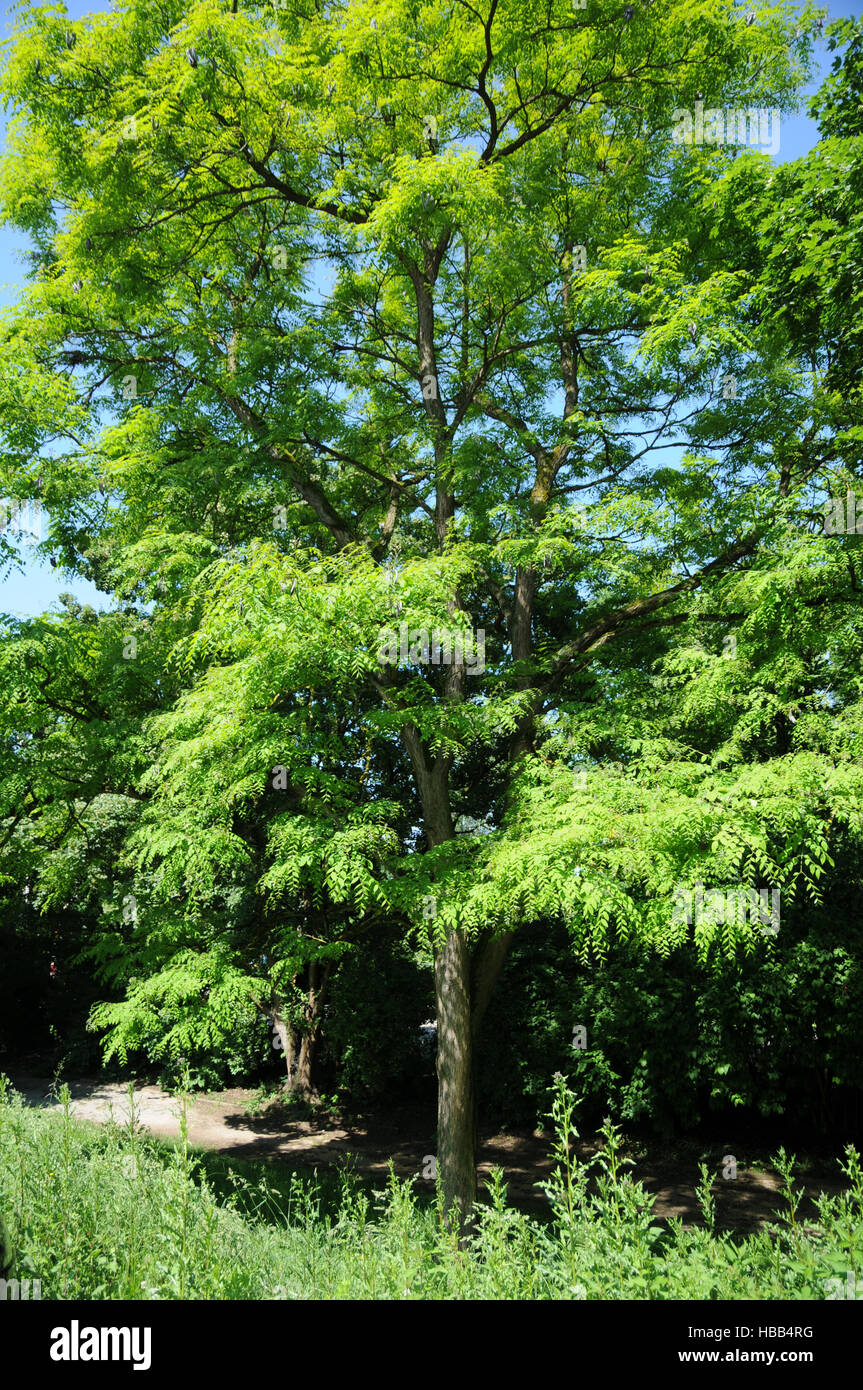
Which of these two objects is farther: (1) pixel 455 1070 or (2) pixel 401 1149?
(2) pixel 401 1149

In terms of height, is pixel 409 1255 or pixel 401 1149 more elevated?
pixel 409 1255

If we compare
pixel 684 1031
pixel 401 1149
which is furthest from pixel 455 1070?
pixel 401 1149

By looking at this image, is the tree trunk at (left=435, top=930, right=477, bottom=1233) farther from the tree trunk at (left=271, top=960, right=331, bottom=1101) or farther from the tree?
the tree trunk at (left=271, top=960, right=331, bottom=1101)

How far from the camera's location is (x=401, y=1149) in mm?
10992

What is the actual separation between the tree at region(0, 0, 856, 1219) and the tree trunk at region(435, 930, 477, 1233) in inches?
1.6

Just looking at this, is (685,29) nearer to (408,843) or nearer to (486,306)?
(486,306)

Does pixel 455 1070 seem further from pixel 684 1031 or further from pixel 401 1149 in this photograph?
pixel 401 1149

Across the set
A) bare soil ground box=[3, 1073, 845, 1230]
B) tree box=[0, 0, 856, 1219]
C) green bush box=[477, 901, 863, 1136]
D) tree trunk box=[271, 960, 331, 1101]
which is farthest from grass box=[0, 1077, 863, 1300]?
tree trunk box=[271, 960, 331, 1101]

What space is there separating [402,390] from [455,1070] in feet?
25.8

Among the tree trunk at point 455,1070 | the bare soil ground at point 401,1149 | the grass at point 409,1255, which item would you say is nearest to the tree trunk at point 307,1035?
the bare soil ground at point 401,1149

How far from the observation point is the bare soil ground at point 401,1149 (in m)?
8.72

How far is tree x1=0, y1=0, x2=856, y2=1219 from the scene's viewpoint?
6.38 m

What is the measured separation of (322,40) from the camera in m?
8.10
